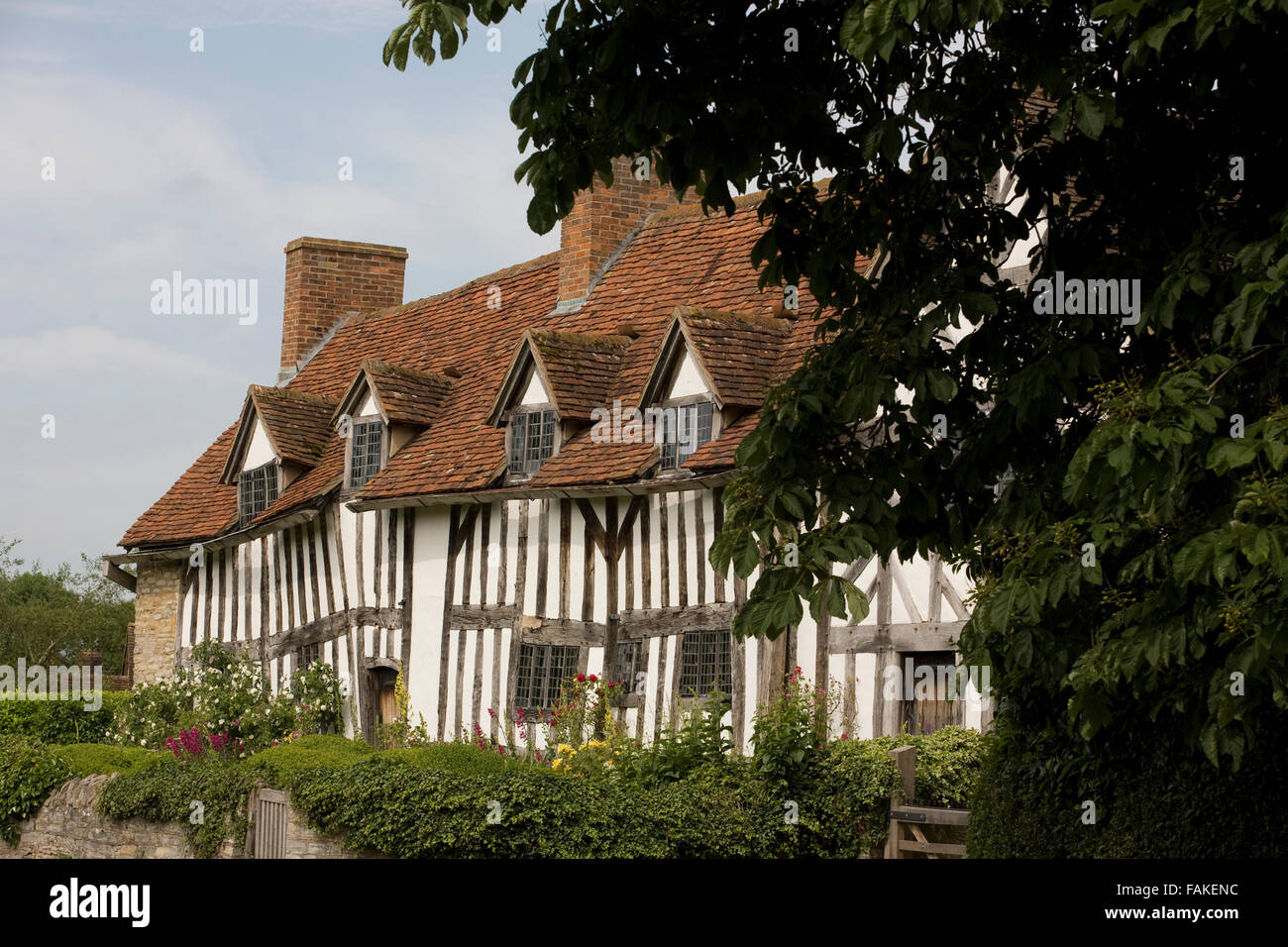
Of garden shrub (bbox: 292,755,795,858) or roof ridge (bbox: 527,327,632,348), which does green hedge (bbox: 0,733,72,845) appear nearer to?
garden shrub (bbox: 292,755,795,858)

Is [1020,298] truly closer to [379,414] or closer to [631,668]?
[631,668]

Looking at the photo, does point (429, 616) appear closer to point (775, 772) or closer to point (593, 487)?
point (593, 487)

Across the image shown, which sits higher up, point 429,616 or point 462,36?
point 462,36

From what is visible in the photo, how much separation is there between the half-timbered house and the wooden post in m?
0.76

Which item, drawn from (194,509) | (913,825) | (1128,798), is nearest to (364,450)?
(194,509)

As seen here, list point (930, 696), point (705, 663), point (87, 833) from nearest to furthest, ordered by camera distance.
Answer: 1. point (930, 696)
2. point (87, 833)
3. point (705, 663)

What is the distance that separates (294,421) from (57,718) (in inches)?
236

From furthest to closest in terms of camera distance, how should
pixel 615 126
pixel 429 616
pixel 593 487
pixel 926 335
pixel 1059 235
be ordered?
pixel 429 616, pixel 593 487, pixel 1059 235, pixel 615 126, pixel 926 335

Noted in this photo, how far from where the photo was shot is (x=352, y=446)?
18.9 metres

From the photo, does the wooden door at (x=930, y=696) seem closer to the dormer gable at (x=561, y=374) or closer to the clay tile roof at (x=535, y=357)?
the clay tile roof at (x=535, y=357)

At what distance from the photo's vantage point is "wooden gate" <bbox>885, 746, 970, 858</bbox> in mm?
12000

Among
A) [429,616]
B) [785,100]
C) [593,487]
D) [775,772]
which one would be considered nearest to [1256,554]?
[785,100]

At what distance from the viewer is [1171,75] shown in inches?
264
